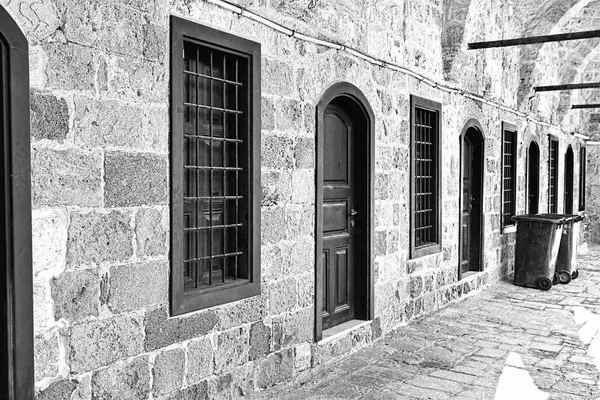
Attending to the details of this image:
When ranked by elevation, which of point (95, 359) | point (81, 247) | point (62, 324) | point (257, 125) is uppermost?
point (257, 125)

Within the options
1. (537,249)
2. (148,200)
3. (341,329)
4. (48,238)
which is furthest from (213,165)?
(537,249)

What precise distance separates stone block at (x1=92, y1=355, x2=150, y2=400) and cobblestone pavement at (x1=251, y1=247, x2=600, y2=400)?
1.08 meters

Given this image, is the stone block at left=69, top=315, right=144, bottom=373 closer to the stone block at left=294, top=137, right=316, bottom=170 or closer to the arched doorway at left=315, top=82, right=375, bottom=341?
the stone block at left=294, top=137, right=316, bottom=170

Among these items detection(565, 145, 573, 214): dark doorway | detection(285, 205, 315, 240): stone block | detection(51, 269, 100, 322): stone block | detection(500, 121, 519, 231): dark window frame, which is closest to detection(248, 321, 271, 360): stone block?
detection(285, 205, 315, 240): stone block

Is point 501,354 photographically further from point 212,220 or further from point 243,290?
point 212,220

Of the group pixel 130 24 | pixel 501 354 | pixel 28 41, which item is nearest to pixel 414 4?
pixel 501 354

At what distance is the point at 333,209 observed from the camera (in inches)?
226

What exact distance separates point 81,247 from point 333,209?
293 cm

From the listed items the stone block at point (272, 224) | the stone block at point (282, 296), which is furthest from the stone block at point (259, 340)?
the stone block at point (272, 224)

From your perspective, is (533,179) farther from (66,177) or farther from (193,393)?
(66,177)

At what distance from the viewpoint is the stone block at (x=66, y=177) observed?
2.93 meters

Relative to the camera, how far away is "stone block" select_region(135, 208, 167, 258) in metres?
3.52

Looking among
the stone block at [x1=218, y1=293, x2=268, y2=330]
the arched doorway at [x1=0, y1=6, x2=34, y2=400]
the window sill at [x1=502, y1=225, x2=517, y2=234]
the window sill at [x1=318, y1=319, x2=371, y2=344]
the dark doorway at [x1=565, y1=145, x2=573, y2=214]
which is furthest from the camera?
the dark doorway at [x1=565, y1=145, x2=573, y2=214]

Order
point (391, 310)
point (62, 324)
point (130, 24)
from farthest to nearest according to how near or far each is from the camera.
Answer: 1. point (391, 310)
2. point (130, 24)
3. point (62, 324)
